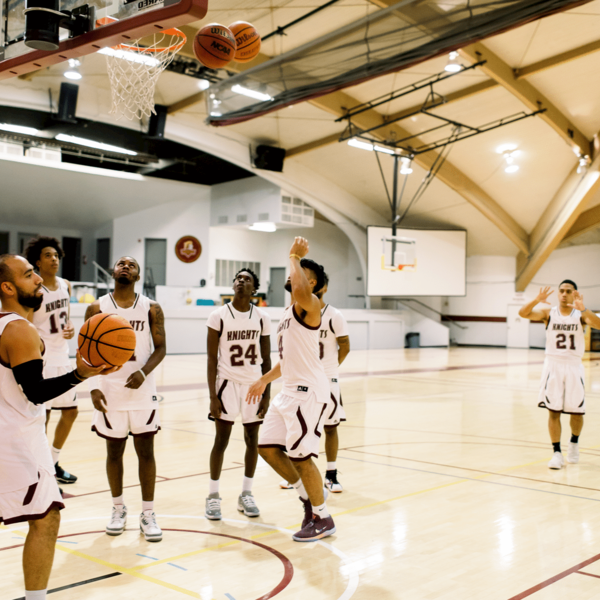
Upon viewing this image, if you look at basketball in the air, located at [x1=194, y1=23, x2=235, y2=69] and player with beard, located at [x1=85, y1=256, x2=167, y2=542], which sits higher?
basketball in the air, located at [x1=194, y1=23, x2=235, y2=69]

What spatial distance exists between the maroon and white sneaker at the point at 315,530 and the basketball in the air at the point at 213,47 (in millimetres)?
4002

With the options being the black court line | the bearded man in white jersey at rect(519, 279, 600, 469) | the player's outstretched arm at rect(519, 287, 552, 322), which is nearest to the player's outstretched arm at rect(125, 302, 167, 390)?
the black court line

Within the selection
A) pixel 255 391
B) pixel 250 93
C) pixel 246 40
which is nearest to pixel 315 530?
pixel 255 391

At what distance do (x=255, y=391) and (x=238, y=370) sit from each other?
0.31 meters

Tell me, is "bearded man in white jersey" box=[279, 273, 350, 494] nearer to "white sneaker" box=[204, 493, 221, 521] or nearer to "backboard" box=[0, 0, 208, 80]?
"white sneaker" box=[204, 493, 221, 521]

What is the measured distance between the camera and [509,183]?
68.1ft

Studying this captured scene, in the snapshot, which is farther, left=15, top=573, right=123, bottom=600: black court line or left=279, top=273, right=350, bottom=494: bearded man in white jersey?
left=279, top=273, right=350, bottom=494: bearded man in white jersey

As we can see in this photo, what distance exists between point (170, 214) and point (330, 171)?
6080mm

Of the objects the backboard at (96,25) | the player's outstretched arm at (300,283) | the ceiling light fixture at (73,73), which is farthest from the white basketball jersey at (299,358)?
the ceiling light fixture at (73,73)

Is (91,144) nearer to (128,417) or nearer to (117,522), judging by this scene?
(128,417)

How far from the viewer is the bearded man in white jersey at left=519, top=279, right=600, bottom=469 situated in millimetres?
6117

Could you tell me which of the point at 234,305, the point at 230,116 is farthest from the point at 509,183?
the point at 234,305

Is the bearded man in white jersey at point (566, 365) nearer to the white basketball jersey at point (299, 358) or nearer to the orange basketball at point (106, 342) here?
the white basketball jersey at point (299, 358)

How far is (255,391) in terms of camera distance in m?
4.30
